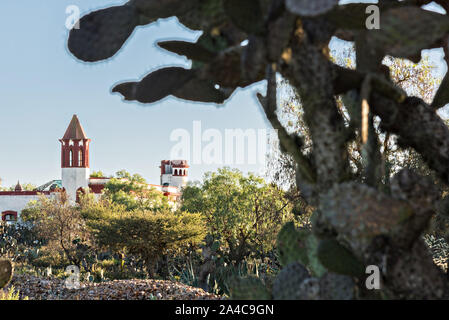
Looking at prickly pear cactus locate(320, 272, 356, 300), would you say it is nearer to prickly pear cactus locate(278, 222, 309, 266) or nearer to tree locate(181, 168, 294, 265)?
prickly pear cactus locate(278, 222, 309, 266)

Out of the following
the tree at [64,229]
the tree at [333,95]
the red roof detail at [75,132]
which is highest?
the red roof detail at [75,132]

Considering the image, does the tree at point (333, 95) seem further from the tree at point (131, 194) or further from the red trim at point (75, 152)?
the red trim at point (75, 152)

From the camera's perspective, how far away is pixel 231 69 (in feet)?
4.64

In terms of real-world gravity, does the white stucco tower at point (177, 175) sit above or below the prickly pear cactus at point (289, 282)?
below

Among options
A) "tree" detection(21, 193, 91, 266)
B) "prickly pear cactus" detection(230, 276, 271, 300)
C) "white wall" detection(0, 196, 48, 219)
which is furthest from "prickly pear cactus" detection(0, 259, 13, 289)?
"white wall" detection(0, 196, 48, 219)

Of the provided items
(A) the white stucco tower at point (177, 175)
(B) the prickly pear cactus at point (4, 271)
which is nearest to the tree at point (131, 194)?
(B) the prickly pear cactus at point (4, 271)

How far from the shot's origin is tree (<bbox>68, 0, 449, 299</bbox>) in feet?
4.13

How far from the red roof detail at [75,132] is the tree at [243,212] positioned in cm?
1902

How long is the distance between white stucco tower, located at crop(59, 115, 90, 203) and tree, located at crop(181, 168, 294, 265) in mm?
18394

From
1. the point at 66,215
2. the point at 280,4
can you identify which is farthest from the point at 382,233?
the point at 66,215

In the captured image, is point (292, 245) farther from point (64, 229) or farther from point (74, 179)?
point (74, 179)

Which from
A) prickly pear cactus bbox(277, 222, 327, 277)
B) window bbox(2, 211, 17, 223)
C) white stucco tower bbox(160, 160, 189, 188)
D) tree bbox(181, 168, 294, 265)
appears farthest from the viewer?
white stucco tower bbox(160, 160, 189, 188)

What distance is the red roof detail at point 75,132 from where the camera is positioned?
31.1 meters

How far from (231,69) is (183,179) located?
158 ft
